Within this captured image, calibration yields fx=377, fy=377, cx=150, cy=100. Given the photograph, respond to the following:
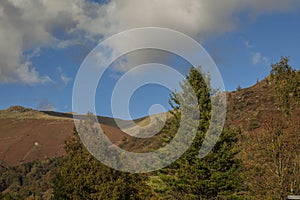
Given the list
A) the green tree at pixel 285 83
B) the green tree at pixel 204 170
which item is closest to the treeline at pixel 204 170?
the green tree at pixel 204 170

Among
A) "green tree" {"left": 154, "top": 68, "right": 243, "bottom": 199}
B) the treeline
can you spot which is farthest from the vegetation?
"green tree" {"left": 154, "top": 68, "right": 243, "bottom": 199}

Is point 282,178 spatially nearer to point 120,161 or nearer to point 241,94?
point 120,161

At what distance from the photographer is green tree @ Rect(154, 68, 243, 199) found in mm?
23031

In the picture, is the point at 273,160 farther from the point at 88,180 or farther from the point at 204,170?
the point at 88,180

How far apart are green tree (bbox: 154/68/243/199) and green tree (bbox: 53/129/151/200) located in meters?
5.66

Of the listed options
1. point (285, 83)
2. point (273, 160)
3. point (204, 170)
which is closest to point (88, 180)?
point (204, 170)

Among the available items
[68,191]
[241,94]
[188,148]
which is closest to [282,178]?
[188,148]

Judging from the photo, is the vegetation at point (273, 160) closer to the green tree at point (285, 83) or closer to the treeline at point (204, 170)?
the treeline at point (204, 170)

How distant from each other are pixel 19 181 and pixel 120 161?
13845 cm

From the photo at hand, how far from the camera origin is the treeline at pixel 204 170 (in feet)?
76.9

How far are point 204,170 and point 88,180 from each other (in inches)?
419

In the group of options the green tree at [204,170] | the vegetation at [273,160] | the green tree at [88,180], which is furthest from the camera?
the green tree at [88,180]

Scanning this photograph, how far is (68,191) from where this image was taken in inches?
1180

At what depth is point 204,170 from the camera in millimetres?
23359
